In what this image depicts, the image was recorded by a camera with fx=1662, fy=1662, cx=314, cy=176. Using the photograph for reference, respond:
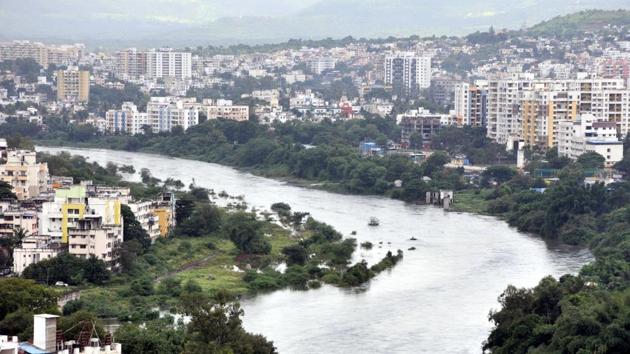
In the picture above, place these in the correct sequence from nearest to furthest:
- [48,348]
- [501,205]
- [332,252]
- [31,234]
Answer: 1. [48,348]
2. [31,234]
3. [332,252]
4. [501,205]

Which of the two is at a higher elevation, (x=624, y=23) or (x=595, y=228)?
(x=624, y=23)

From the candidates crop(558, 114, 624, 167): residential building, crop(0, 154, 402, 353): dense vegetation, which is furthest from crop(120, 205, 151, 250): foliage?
crop(558, 114, 624, 167): residential building

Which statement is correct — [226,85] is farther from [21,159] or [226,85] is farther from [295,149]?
[21,159]

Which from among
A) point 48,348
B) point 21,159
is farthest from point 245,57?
point 48,348

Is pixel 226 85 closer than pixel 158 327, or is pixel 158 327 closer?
pixel 158 327

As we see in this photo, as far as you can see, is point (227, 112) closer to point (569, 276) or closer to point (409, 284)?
point (409, 284)

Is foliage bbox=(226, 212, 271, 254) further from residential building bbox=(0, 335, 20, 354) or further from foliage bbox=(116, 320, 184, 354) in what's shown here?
residential building bbox=(0, 335, 20, 354)

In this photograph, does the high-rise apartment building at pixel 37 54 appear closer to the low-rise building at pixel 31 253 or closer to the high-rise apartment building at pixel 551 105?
the high-rise apartment building at pixel 551 105
